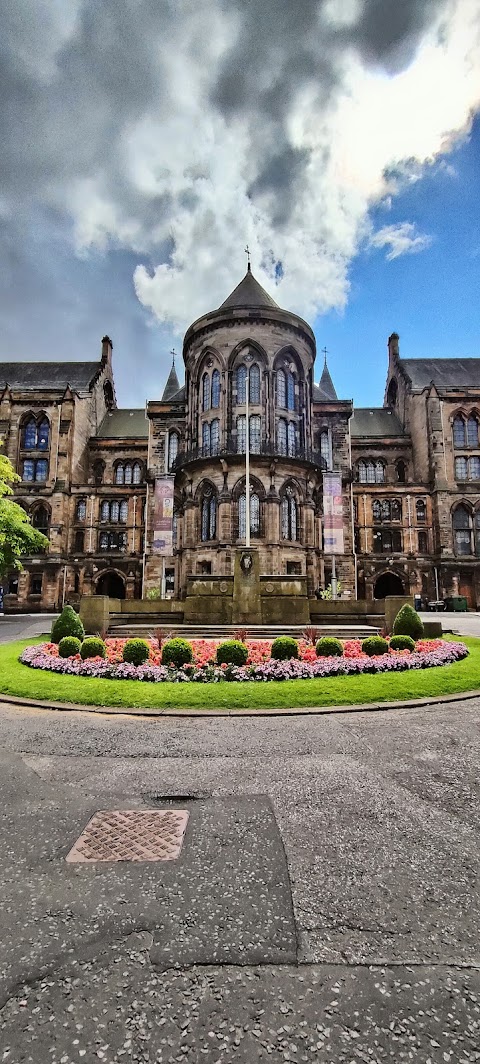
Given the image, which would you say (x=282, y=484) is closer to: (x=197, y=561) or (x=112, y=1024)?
(x=197, y=561)

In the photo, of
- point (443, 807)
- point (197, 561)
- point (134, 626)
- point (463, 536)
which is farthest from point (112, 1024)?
point (463, 536)

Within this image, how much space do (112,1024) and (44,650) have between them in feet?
42.5

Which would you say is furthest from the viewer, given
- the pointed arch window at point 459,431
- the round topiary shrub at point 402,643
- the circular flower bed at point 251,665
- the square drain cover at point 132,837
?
the pointed arch window at point 459,431

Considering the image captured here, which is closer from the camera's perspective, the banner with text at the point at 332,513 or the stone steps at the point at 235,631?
the stone steps at the point at 235,631

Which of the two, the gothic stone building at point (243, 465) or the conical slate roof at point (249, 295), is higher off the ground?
the conical slate roof at point (249, 295)

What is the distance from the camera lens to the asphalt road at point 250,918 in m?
2.38

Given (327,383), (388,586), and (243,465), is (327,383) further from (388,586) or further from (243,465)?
(243,465)

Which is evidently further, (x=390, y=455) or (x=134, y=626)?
(x=390, y=455)

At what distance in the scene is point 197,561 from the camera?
36.5 m

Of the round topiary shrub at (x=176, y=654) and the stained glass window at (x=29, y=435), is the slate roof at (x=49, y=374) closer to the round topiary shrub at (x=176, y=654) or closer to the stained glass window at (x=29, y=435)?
the stained glass window at (x=29, y=435)

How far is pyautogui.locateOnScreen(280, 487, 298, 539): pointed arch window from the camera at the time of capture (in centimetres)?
3650

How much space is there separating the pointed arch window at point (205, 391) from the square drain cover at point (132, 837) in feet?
121

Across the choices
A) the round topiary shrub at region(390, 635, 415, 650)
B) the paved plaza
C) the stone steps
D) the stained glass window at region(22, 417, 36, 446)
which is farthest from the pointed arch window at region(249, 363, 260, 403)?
the paved plaza

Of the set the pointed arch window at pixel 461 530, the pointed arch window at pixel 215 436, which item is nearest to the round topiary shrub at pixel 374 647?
the pointed arch window at pixel 215 436
